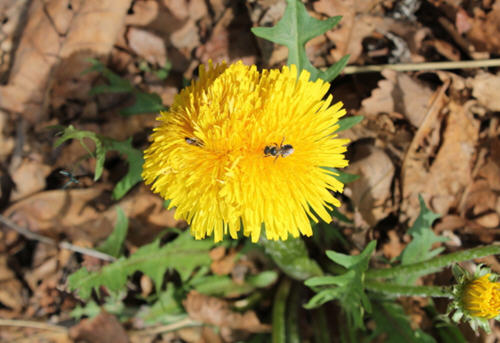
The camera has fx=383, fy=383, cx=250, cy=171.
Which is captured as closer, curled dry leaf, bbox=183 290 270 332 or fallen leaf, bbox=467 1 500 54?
fallen leaf, bbox=467 1 500 54

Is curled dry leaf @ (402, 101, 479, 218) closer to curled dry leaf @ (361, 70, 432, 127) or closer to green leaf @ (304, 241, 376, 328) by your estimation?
curled dry leaf @ (361, 70, 432, 127)

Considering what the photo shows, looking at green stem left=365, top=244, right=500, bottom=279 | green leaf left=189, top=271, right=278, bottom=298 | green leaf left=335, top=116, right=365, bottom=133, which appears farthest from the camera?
green leaf left=189, top=271, right=278, bottom=298

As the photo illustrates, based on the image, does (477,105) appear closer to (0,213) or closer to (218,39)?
(218,39)

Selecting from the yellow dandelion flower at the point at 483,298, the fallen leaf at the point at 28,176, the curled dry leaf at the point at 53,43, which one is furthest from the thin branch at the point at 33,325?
the yellow dandelion flower at the point at 483,298

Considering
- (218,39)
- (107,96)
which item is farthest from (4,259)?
(218,39)

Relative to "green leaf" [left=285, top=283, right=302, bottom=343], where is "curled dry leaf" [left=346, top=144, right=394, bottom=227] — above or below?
above

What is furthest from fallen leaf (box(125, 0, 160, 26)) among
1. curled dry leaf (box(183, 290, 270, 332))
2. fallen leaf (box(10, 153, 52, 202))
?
curled dry leaf (box(183, 290, 270, 332))
